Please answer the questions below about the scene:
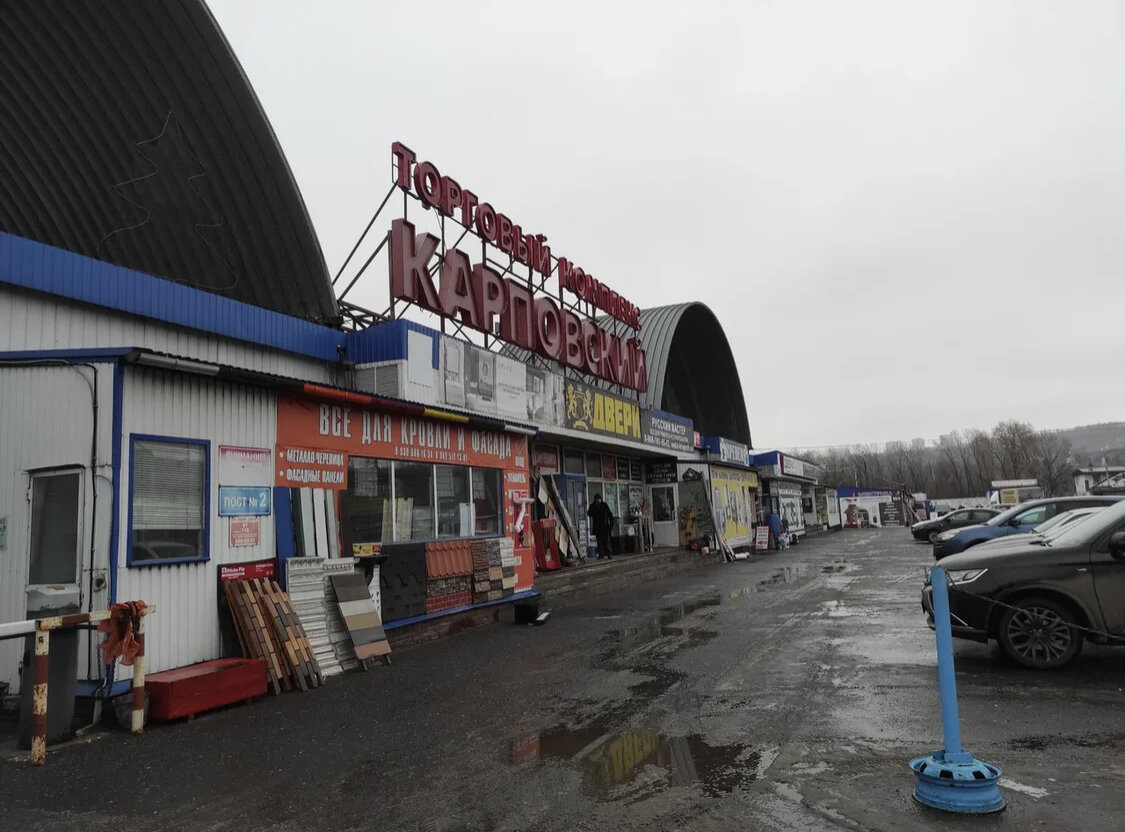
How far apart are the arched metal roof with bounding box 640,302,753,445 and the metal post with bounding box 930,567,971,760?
1132 inches

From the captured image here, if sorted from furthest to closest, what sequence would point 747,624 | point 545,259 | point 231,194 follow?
point 545,259 → point 231,194 → point 747,624

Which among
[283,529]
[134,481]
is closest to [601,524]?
[283,529]

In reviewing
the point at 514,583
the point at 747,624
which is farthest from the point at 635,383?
the point at 747,624

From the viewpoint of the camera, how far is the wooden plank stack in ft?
25.9

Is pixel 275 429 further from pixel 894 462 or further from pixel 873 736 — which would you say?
pixel 894 462

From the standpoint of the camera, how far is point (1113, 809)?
3988mm

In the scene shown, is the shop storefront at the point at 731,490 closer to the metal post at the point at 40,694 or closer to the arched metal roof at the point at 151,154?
the arched metal roof at the point at 151,154

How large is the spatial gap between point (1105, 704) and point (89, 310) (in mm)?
12305

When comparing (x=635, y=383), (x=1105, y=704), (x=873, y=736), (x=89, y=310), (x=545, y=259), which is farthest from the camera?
(x=635, y=383)

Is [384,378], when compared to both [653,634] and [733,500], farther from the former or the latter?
[733,500]

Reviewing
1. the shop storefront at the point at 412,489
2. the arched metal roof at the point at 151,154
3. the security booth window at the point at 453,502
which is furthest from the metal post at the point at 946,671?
the arched metal roof at the point at 151,154

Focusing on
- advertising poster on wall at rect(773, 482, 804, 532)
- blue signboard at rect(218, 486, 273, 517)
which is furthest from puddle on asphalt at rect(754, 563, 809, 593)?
advertising poster on wall at rect(773, 482, 804, 532)

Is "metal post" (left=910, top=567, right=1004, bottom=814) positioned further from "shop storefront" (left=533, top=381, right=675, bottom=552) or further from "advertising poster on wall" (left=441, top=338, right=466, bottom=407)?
"shop storefront" (left=533, top=381, right=675, bottom=552)

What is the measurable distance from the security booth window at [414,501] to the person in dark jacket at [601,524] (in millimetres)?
9250
